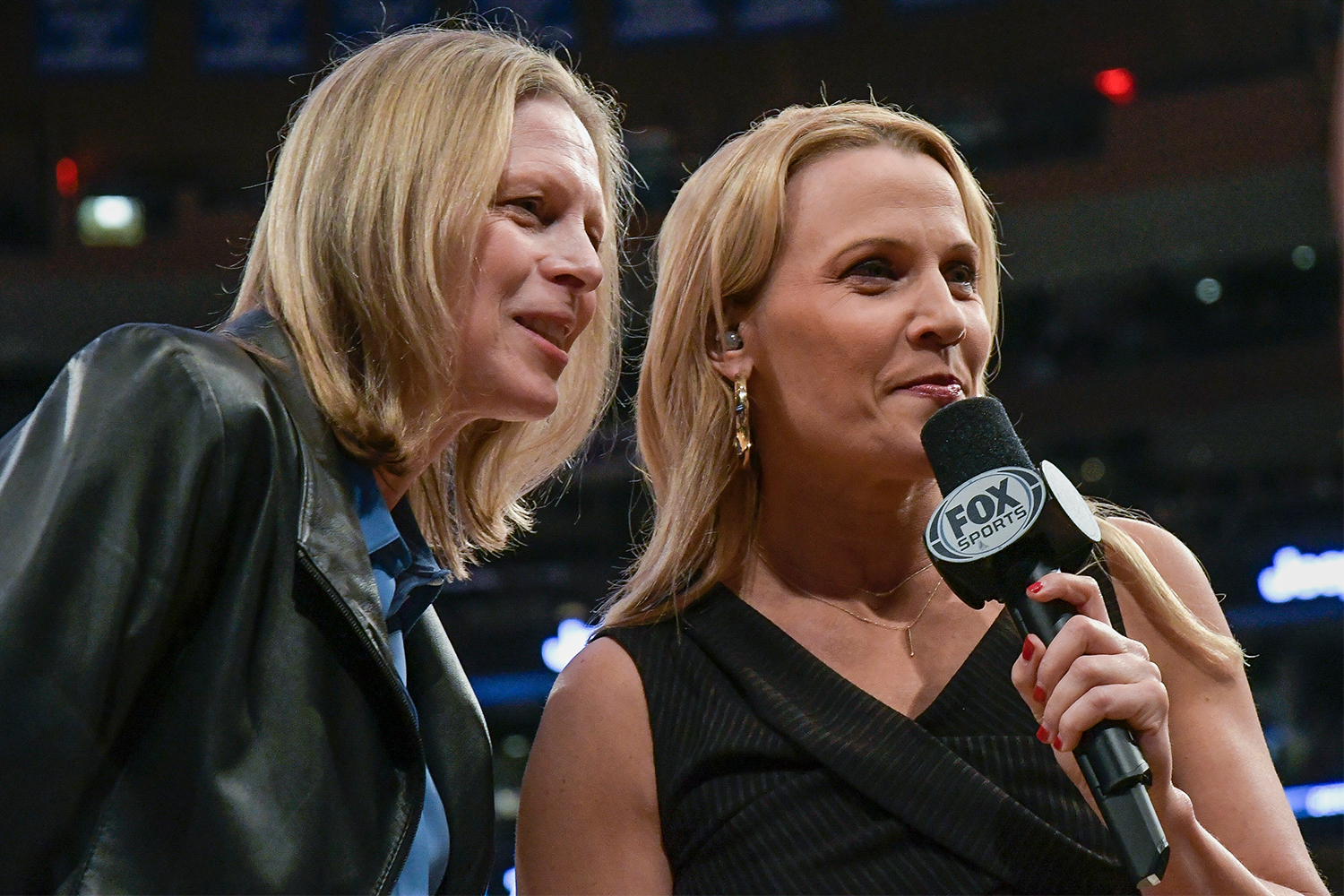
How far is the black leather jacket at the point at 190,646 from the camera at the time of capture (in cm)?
102

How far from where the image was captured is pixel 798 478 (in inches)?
67.5

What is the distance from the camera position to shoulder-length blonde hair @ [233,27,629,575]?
4.42 feet

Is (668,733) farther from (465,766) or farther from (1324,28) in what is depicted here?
(1324,28)

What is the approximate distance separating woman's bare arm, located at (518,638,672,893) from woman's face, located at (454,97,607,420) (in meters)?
0.34

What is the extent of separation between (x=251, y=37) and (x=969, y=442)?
6.85 m

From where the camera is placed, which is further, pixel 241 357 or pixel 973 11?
pixel 973 11

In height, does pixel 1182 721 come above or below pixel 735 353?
below

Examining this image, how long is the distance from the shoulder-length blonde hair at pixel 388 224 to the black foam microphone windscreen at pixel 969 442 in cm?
49

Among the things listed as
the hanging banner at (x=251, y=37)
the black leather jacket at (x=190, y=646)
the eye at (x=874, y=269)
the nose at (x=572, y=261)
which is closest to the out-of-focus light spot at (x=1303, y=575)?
the hanging banner at (x=251, y=37)

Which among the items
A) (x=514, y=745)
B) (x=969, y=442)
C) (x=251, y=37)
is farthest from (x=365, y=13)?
(x=969, y=442)

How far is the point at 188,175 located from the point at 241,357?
24.9 ft

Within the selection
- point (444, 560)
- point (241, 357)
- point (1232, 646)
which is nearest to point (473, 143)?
point (241, 357)

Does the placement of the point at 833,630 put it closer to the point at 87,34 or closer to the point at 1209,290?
the point at 87,34

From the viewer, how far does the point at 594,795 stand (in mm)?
1531
